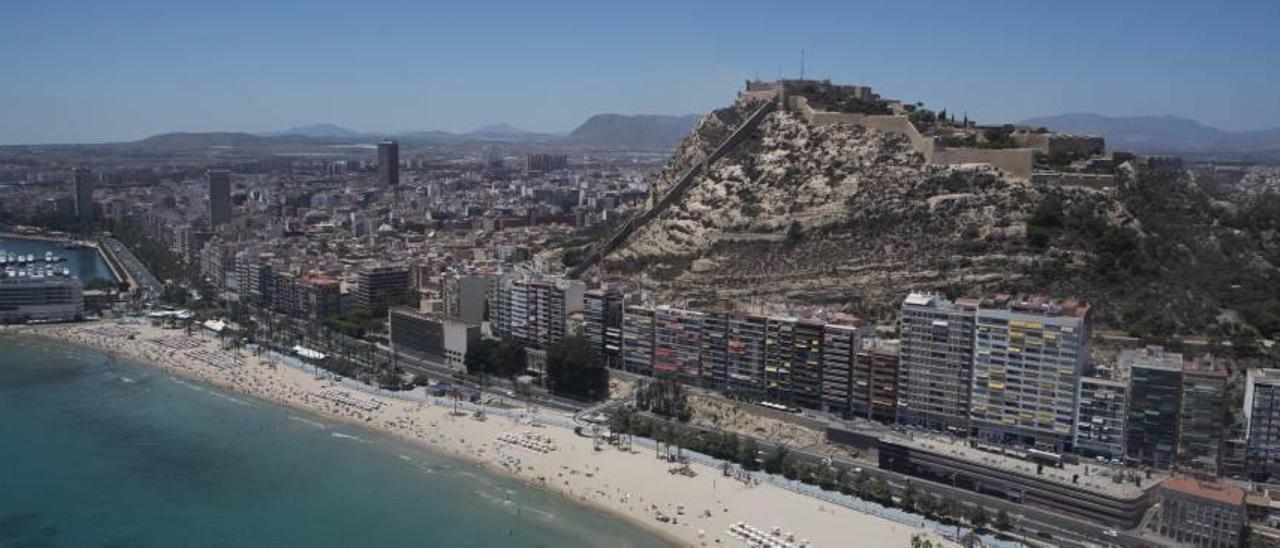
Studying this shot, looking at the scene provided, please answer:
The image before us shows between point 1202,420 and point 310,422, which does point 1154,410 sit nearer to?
point 1202,420

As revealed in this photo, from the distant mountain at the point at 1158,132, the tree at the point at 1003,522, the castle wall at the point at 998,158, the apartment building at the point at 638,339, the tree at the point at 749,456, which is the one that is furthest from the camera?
the distant mountain at the point at 1158,132

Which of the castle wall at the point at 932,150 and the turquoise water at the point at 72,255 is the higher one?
the castle wall at the point at 932,150

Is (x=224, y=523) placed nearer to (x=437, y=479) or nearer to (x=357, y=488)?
(x=357, y=488)

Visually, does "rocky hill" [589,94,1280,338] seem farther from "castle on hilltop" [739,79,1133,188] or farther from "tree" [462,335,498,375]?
"tree" [462,335,498,375]

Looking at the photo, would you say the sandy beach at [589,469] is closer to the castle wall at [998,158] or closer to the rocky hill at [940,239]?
the rocky hill at [940,239]

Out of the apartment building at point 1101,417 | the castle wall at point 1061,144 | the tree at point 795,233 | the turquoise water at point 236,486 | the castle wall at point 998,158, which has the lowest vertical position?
Result: the turquoise water at point 236,486

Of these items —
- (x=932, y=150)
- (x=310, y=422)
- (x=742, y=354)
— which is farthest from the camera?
(x=932, y=150)

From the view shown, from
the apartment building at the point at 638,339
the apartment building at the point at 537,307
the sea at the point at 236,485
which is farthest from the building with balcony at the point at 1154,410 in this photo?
the apartment building at the point at 537,307

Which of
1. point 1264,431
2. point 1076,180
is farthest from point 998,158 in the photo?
point 1264,431
